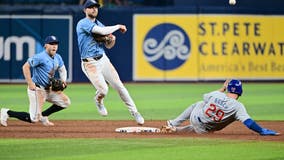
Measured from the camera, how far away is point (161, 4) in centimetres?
2488

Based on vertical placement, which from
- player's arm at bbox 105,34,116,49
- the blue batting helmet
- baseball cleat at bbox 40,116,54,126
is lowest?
baseball cleat at bbox 40,116,54,126

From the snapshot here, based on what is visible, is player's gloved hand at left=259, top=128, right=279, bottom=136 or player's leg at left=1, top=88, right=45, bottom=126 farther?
player's leg at left=1, top=88, right=45, bottom=126

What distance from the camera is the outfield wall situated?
23.7m

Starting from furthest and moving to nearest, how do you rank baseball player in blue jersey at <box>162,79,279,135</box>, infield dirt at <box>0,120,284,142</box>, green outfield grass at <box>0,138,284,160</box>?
infield dirt at <box>0,120,284,142</box> → baseball player in blue jersey at <box>162,79,279,135</box> → green outfield grass at <box>0,138,284,160</box>

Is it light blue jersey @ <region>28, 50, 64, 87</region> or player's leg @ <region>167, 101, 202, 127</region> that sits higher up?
light blue jersey @ <region>28, 50, 64, 87</region>

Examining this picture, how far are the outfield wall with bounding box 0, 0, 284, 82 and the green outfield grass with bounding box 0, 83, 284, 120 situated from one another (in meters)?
0.63

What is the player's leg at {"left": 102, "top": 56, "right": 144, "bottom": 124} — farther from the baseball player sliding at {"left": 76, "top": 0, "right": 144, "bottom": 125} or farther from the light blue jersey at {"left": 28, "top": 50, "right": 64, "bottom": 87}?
the light blue jersey at {"left": 28, "top": 50, "right": 64, "bottom": 87}

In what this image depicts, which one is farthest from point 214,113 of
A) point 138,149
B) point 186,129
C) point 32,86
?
point 32,86

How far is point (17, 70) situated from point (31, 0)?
223cm

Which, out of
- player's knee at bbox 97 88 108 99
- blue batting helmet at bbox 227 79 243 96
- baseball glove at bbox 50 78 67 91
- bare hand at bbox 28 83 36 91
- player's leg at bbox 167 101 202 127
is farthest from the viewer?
player's knee at bbox 97 88 108 99

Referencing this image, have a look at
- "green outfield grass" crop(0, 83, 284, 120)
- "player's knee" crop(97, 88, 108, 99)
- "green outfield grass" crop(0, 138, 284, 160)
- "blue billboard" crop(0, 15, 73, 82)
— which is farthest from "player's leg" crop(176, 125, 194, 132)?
"blue billboard" crop(0, 15, 73, 82)

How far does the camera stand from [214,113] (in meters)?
11.7

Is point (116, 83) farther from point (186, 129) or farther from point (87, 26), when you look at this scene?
point (186, 129)

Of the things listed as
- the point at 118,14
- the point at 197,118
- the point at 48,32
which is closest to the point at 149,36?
the point at 118,14
